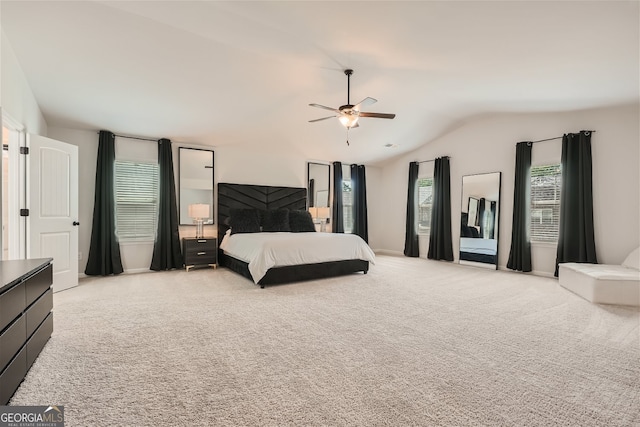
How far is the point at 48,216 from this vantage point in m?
4.10

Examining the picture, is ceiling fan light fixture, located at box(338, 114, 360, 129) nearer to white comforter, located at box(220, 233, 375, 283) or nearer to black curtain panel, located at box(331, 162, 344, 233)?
white comforter, located at box(220, 233, 375, 283)

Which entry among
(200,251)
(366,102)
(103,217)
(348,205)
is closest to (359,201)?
(348,205)

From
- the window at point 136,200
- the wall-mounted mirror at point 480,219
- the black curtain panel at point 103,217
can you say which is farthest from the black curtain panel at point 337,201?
the black curtain panel at point 103,217

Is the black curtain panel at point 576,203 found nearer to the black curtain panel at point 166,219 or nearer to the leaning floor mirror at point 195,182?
the leaning floor mirror at point 195,182

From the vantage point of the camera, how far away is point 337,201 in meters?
7.89

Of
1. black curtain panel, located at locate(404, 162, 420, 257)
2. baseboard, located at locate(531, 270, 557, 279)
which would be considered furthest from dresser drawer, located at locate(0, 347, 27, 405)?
black curtain panel, located at locate(404, 162, 420, 257)

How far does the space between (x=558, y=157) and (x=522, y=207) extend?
1.01m

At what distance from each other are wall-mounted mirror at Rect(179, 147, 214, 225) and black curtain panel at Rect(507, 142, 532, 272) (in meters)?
5.78

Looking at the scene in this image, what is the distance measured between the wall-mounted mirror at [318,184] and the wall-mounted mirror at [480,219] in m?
3.14

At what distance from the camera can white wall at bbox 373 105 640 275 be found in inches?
188

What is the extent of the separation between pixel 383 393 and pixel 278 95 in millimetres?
4227

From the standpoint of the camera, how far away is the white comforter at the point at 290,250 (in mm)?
4473

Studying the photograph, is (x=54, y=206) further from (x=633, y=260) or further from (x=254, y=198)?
(x=633, y=260)

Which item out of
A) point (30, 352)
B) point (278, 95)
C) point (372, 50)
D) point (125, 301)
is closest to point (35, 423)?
point (30, 352)
